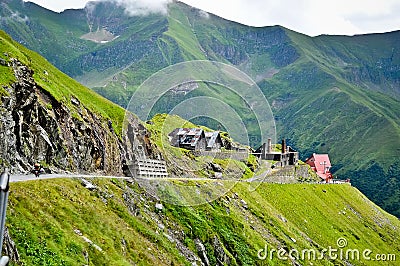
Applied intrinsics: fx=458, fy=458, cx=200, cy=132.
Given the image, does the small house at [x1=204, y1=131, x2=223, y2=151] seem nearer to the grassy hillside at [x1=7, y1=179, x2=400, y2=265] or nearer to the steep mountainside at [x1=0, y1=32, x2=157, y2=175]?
the grassy hillside at [x1=7, y1=179, x2=400, y2=265]

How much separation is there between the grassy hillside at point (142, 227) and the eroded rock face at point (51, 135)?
25.5 ft

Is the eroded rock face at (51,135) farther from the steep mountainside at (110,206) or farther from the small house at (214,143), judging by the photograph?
the small house at (214,143)

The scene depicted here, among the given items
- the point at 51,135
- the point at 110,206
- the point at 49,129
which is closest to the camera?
the point at 110,206

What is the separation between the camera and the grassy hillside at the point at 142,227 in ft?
81.7

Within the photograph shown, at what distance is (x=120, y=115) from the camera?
7369cm

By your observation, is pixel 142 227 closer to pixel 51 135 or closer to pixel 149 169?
pixel 149 169

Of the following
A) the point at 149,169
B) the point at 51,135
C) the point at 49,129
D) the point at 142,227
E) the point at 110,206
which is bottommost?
the point at 142,227

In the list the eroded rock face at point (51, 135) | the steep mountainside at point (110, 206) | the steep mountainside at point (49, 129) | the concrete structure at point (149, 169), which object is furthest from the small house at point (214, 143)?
the concrete structure at point (149, 169)

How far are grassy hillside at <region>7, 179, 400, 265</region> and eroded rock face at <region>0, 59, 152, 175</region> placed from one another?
7.78 m

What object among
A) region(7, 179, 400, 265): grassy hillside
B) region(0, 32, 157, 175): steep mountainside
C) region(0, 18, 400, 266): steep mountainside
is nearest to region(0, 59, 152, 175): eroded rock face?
region(0, 32, 157, 175): steep mountainside

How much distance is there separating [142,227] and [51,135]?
16132 millimetres

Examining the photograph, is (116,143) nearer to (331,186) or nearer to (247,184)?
(247,184)

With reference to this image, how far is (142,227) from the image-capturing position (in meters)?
36.5

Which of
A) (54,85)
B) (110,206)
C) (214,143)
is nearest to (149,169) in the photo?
(110,206)
